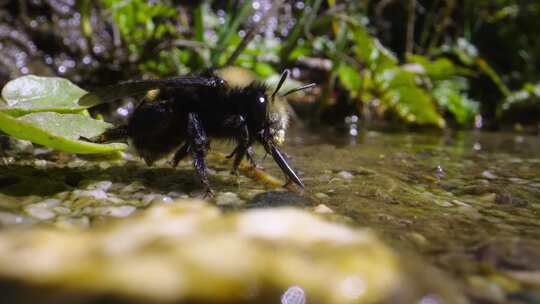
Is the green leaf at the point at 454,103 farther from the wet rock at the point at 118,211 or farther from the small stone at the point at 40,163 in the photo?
the wet rock at the point at 118,211

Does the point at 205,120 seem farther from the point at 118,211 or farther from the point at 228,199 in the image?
the point at 118,211

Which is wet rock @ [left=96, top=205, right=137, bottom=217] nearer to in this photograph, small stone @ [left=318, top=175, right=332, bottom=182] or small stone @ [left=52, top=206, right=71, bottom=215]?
small stone @ [left=52, top=206, right=71, bottom=215]

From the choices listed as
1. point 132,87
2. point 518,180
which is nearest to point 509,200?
point 518,180

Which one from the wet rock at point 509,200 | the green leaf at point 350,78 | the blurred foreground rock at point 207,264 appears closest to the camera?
the blurred foreground rock at point 207,264

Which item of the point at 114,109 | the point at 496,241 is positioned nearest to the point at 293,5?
the point at 114,109

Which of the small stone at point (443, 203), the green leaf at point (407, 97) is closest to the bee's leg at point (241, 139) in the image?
the small stone at point (443, 203)

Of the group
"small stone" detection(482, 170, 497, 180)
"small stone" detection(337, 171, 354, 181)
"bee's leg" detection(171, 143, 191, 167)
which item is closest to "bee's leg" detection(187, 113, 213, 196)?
"bee's leg" detection(171, 143, 191, 167)
